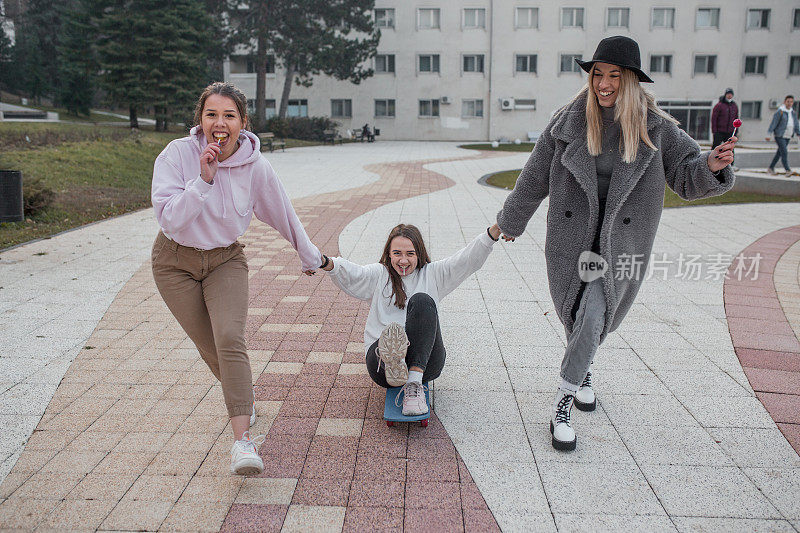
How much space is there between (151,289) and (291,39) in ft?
111

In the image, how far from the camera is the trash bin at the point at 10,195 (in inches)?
337

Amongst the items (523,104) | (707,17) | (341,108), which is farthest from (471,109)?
(707,17)

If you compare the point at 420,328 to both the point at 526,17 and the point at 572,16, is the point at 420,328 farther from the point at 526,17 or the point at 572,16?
the point at 572,16

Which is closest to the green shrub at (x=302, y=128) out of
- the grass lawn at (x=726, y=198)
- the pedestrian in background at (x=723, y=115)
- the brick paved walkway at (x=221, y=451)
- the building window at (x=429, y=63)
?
the building window at (x=429, y=63)

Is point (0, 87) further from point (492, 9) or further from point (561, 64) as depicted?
point (561, 64)

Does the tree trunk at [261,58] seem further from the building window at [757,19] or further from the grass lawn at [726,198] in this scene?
the building window at [757,19]

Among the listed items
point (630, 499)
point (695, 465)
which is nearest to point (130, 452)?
point (630, 499)

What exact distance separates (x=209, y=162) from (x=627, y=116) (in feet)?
6.59

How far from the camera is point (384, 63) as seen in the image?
46.6 meters

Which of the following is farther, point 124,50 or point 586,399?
point 124,50

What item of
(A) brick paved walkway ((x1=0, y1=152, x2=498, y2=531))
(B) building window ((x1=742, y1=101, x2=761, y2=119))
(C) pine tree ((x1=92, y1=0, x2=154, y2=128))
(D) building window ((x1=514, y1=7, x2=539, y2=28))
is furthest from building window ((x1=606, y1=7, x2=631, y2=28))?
(A) brick paved walkway ((x1=0, y1=152, x2=498, y2=531))

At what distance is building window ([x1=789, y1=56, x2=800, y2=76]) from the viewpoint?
148 ft

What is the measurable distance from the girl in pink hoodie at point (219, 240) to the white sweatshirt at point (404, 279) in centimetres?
71

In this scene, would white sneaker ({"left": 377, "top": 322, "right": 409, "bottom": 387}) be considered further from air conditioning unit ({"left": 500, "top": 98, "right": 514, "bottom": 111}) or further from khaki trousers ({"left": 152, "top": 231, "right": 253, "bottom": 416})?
air conditioning unit ({"left": 500, "top": 98, "right": 514, "bottom": 111})
